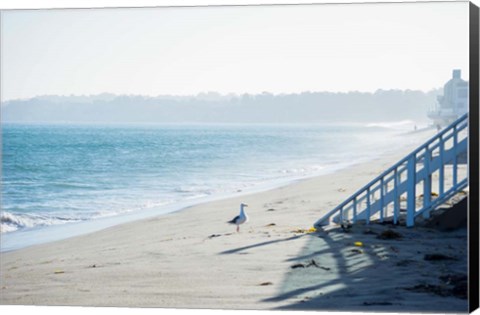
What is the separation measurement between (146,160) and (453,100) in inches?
94.0

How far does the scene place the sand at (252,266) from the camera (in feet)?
22.5

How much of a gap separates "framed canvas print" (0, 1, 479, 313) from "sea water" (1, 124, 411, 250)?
0.02m

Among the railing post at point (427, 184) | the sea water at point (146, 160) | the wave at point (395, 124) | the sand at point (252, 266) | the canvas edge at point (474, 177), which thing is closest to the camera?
the canvas edge at point (474, 177)

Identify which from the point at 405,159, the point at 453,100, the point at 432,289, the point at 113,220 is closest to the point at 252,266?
the point at 432,289

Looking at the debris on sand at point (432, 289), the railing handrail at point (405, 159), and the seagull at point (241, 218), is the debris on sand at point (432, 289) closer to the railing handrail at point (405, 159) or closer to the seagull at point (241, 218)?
the railing handrail at point (405, 159)

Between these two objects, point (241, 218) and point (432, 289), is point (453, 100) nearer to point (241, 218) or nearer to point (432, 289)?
point (432, 289)

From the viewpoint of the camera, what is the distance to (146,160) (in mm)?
7754

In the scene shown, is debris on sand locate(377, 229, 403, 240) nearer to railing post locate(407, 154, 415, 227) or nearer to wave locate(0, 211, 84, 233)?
railing post locate(407, 154, 415, 227)

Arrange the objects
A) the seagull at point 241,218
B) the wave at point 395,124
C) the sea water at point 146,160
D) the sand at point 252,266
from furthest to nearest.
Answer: the seagull at point 241,218
the sea water at point 146,160
the wave at point 395,124
the sand at point 252,266

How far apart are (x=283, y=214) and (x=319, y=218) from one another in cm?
50

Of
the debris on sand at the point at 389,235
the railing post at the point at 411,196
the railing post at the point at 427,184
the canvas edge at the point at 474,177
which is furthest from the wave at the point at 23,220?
the canvas edge at the point at 474,177

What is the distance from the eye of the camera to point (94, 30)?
302 inches

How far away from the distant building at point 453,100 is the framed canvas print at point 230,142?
0.04ft

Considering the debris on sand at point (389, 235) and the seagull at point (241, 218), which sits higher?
the seagull at point (241, 218)
